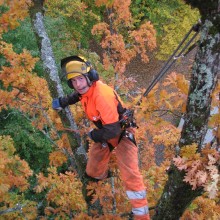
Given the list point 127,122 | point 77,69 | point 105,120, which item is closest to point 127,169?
point 127,122

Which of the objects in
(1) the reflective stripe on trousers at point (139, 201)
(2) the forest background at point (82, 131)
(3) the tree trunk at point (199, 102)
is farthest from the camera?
(1) the reflective stripe on trousers at point (139, 201)

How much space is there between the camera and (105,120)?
4.39m

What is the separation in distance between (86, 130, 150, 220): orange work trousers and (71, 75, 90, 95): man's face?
42.0 inches

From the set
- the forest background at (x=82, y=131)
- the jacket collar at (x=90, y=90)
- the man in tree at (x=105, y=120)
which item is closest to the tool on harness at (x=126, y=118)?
the man in tree at (x=105, y=120)

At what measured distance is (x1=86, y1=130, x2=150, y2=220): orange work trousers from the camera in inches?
186

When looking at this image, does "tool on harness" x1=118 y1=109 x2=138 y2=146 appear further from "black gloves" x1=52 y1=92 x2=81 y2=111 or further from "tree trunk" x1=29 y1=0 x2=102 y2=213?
"black gloves" x1=52 y1=92 x2=81 y2=111

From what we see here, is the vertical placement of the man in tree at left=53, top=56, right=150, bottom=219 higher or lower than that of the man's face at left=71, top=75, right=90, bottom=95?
lower

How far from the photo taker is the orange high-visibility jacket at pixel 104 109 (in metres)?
4.38

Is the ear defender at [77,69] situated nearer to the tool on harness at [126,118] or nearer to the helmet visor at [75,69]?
the helmet visor at [75,69]

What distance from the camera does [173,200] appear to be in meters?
3.84

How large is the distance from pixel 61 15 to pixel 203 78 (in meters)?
12.4

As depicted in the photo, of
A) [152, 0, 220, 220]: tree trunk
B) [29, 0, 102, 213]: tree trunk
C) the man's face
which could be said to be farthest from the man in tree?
A: [152, 0, 220, 220]: tree trunk

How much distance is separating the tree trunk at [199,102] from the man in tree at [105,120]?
871 millimetres

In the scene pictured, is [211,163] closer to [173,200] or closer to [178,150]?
[178,150]
